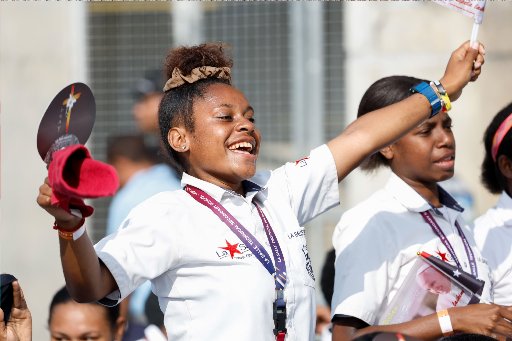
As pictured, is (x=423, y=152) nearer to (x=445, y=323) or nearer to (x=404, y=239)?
(x=404, y=239)

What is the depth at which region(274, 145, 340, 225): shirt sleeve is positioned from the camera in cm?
409

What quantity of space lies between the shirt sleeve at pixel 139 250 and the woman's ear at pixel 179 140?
1.19 feet

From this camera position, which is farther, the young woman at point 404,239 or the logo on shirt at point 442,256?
the logo on shirt at point 442,256

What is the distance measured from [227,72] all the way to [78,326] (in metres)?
1.67

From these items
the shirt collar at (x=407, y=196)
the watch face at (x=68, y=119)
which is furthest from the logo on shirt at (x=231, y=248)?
the shirt collar at (x=407, y=196)

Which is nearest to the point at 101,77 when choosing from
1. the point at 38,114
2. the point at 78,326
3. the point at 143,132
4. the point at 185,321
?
the point at 38,114

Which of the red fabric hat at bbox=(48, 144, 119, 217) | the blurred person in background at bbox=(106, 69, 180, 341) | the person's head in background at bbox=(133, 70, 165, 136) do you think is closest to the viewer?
the red fabric hat at bbox=(48, 144, 119, 217)

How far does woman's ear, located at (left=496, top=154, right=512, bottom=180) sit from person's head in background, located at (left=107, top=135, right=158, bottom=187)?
3.06 m

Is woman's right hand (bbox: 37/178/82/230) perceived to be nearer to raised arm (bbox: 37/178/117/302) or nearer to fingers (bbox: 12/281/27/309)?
raised arm (bbox: 37/178/117/302)

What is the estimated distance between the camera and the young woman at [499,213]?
4805 mm

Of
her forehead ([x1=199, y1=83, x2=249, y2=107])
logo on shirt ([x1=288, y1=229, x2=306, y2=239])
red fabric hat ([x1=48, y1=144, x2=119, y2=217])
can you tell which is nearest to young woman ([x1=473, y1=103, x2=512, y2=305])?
logo on shirt ([x1=288, y1=229, x2=306, y2=239])

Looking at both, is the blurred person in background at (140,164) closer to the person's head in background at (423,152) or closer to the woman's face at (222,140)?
the person's head in background at (423,152)

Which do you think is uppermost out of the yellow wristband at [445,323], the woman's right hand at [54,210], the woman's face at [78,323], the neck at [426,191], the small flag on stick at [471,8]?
the small flag on stick at [471,8]

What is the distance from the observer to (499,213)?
5.08 meters
